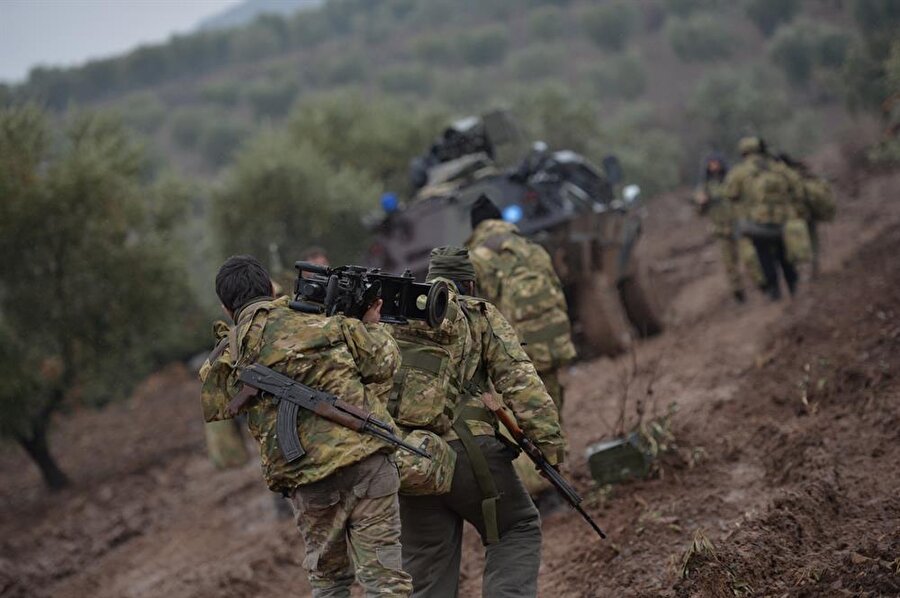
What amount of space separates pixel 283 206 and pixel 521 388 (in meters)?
14.5

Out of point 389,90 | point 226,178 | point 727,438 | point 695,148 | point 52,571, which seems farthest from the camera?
point 389,90

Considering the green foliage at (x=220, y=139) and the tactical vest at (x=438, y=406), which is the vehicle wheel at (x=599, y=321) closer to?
the tactical vest at (x=438, y=406)

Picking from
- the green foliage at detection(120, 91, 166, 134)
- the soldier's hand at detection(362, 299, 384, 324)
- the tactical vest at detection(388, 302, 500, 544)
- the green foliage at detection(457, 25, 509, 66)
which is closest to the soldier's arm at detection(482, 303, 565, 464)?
the tactical vest at detection(388, 302, 500, 544)

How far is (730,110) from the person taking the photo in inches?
1192

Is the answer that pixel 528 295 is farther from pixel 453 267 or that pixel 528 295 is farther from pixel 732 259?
pixel 732 259

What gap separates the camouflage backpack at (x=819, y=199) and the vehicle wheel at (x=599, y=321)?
2.38 metres

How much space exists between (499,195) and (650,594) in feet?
21.4

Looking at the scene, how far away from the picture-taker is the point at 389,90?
5178cm

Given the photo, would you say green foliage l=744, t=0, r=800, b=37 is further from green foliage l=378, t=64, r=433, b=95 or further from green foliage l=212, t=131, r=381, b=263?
green foliage l=212, t=131, r=381, b=263

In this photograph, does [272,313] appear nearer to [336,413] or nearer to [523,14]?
[336,413]

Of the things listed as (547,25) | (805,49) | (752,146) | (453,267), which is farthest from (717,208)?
(547,25)

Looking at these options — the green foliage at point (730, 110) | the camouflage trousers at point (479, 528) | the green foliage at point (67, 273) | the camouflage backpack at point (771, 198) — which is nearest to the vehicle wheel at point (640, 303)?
the camouflage backpack at point (771, 198)

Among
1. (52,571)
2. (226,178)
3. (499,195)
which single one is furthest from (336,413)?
(226,178)

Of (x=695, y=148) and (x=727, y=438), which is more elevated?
(x=727, y=438)
